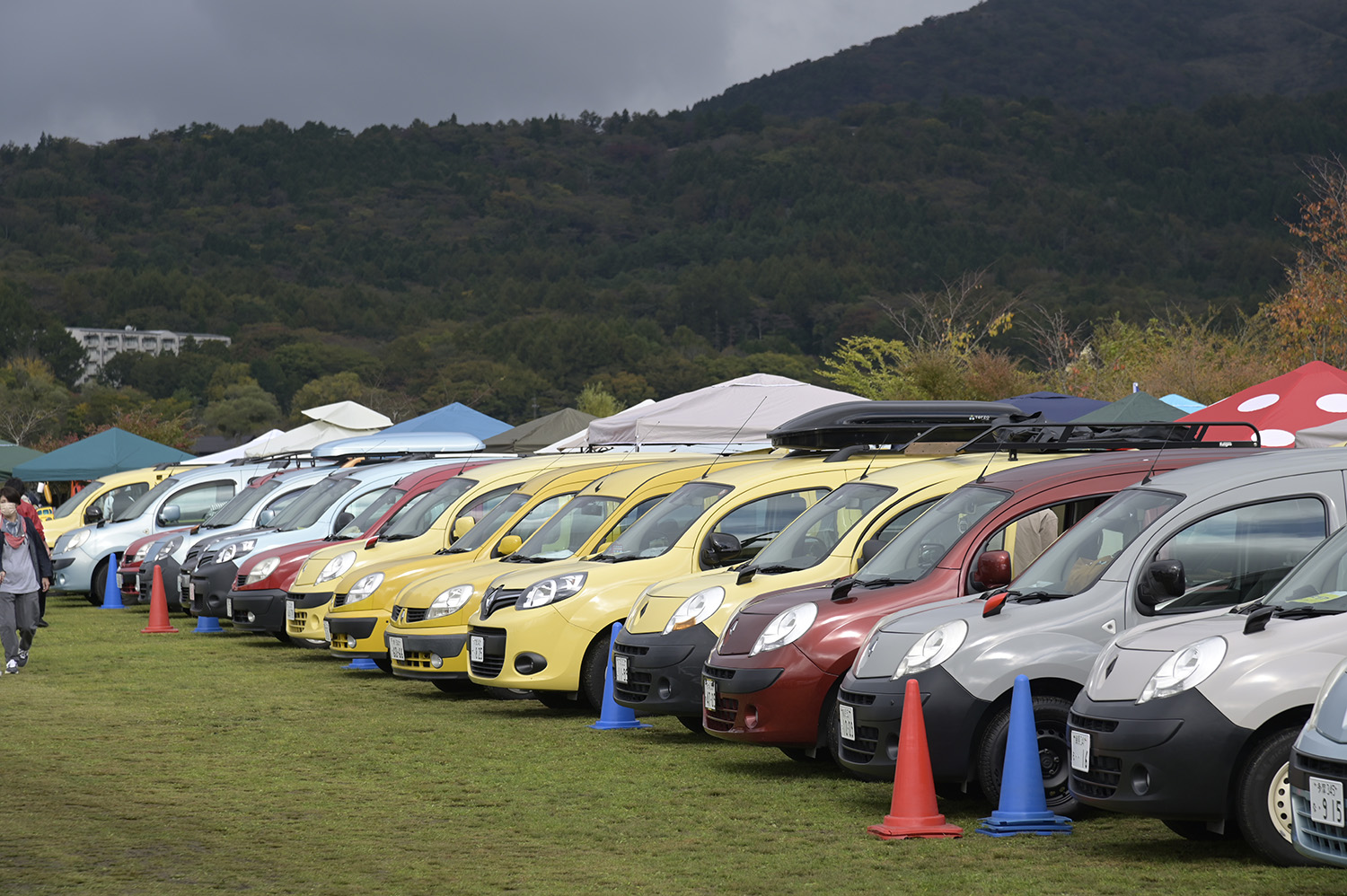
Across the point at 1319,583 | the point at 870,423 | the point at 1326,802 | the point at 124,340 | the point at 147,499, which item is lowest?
the point at 1326,802

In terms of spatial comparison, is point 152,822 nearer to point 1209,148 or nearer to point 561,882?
point 561,882

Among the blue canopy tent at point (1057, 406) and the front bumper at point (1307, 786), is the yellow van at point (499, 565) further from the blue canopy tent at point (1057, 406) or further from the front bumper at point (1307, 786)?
the blue canopy tent at point (1057, 406)

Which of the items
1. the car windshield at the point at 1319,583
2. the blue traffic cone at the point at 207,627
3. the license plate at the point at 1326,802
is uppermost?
the car windshield at the point at 1319,583

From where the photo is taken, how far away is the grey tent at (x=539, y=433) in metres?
31.0

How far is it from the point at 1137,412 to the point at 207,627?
36.8ft

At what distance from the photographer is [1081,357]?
4650 cm

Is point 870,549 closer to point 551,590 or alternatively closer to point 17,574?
point 551,590

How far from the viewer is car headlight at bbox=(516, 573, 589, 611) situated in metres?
11.4

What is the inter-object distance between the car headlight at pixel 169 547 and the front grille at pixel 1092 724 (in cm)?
1664

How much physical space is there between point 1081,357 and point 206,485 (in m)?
29.0

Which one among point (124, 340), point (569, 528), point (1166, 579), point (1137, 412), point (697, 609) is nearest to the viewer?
point (1166, 579)

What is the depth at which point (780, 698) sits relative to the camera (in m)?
8.50

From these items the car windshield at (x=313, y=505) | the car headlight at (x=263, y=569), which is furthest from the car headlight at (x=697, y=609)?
the car windshield at (x=313, y=505)

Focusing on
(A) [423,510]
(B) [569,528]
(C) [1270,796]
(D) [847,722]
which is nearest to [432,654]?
(B) [569,528]
